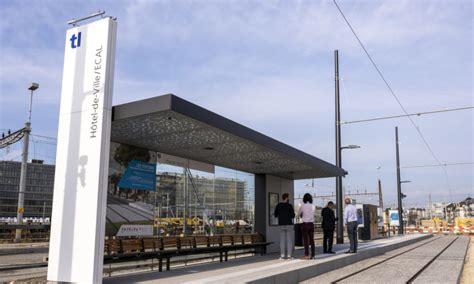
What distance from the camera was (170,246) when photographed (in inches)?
411

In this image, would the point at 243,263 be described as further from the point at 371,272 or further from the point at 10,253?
the point at 10,253

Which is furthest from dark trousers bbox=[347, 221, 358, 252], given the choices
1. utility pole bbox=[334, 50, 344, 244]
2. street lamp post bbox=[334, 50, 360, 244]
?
street lamp post bbox=[334, 50, 360, 244]

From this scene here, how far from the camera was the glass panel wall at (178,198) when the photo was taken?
32.9ft

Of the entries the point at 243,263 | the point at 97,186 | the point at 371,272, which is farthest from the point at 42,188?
the point at 371,272

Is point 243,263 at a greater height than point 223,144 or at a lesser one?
lesser

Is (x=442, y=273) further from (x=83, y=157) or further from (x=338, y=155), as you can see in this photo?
(x=83, y=157)

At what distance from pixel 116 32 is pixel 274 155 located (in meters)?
5.54

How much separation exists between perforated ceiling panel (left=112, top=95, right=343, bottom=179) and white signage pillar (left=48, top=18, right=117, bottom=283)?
2.17 ft

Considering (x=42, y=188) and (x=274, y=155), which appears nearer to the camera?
(x=274, y=155)

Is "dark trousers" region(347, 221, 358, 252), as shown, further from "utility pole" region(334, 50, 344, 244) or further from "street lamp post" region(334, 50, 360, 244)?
"street lamp post" region(334, 50, 360, 244)

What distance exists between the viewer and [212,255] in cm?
1366

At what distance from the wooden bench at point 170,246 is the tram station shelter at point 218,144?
1421 mm

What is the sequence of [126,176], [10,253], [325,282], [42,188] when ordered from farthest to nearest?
1. [10,253]
2. [42,188]
3. [126,176]
4. [325,282]

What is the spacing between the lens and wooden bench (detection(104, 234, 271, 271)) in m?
8.72
